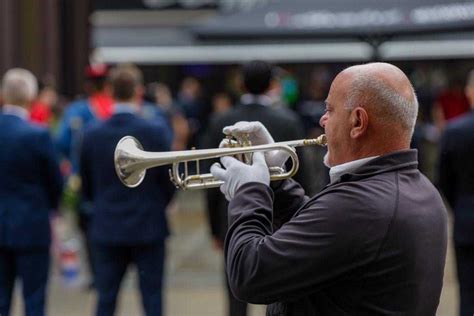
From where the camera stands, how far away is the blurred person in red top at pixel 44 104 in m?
9.82

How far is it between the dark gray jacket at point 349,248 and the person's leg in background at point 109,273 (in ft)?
12.4

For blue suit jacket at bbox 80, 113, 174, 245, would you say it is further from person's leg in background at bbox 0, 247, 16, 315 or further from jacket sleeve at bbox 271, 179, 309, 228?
jacket sleeve at bbox 271, 179, 309, 228

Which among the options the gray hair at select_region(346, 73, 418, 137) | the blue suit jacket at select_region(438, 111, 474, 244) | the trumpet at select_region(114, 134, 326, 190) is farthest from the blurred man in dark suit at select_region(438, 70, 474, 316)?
the gray hair at select_region(346, 73, 418, 137)

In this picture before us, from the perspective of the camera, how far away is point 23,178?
6398mm

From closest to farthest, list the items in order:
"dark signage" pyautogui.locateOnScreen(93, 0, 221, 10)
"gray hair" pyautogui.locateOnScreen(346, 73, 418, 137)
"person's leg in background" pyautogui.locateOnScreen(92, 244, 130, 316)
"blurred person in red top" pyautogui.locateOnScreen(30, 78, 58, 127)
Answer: "gray hair" pyautogui.locateOnScreen(346, 73, 418, 137), "person's leg in background" pyautogui.locateOnScreen(92, 244, 130, 316), "blurred person in red top" pyautogui.locateOnScreen(30, 78, 58, 127), "dark signage" pyautogui.locateOnScreen(93, 0, 221, 10)

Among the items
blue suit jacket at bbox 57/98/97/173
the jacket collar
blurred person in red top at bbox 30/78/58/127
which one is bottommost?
the jacket collar

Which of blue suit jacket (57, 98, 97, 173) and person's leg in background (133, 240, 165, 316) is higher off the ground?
blue suit jacket (57, 98, 97, 173)

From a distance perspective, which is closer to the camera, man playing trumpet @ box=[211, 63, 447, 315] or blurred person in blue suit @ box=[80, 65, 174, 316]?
man playing trumpet @ box=[211, 63, 447, 315]

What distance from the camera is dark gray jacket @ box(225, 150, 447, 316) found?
8.79 ft

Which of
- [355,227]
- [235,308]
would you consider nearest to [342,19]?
[235,308]

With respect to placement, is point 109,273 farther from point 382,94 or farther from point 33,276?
point 382,94

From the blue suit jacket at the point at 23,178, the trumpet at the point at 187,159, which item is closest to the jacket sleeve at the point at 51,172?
the blue suit jacket at the point at 23,178

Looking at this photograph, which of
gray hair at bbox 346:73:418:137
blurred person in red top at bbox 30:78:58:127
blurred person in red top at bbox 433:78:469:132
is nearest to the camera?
gray hair at bbox 346:73:418:137

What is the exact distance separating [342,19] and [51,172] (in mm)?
2468
